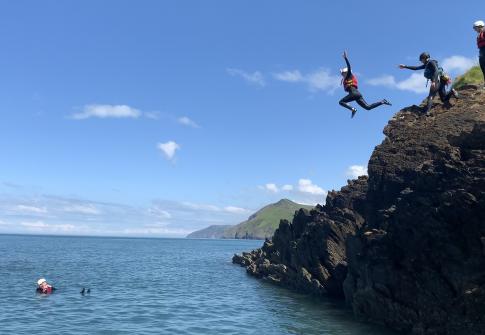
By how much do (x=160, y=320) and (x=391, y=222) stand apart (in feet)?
64.1

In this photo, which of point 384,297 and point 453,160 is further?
point 384,297

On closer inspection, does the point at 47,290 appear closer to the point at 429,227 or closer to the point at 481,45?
the point at 429,227

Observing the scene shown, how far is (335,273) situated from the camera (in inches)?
1972

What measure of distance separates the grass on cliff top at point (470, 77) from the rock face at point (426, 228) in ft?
16.4

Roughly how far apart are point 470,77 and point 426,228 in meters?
16.2

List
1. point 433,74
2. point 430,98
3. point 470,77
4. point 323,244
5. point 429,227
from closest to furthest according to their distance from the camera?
point 429,227 < point 433,74 < point 430,98 < point 470,77 < point 323,244

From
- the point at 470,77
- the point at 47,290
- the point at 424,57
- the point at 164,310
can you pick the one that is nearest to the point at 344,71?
the point at 424,57

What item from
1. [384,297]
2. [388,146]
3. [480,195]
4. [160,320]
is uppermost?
[388,146]

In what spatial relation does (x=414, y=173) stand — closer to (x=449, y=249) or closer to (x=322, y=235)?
(x=449, y=249)

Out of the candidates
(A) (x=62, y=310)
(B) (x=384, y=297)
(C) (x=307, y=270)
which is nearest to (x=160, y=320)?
(A) (x=62, y=310)

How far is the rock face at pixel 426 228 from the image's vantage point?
25.3 metres

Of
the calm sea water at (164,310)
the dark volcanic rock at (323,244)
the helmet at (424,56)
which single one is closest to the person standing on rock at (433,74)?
the helmet at (424,56)

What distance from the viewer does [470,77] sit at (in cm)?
3678

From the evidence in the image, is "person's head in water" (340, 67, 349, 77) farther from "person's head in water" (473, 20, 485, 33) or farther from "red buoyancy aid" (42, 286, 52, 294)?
"red buoyancy aid" (42, 286, 52, 294)
